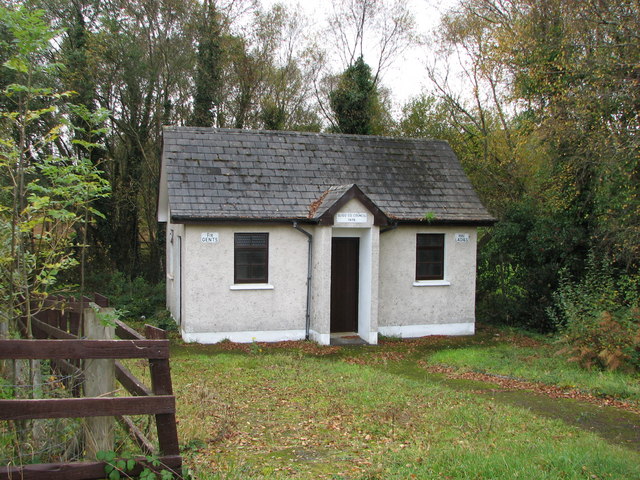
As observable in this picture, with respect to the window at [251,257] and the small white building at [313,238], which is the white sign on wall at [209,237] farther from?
the window at [251,257]

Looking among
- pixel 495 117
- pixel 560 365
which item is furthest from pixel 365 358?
pixel 495 117

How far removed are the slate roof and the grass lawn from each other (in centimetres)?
440

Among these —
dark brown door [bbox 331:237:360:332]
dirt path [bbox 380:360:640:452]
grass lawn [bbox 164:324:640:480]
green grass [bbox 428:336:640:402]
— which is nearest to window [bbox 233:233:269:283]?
dark brown door [bbox 331:237:360:332]

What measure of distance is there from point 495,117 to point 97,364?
26.5 meters

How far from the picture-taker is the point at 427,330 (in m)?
17.1

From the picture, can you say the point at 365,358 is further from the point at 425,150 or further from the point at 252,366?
the point at 425,150

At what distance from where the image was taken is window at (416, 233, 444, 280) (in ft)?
56.0

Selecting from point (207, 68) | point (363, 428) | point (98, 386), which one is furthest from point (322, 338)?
point (207, 68)

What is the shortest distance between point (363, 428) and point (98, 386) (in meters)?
3.75

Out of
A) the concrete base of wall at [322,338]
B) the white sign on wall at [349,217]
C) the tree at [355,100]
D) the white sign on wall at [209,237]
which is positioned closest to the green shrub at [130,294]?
the white sign on wall at [209,237]

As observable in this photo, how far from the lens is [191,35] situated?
23969mm

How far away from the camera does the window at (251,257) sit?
15570 mm

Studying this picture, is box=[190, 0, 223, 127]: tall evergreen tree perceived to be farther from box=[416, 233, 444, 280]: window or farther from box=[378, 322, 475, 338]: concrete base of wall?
box=[378, 322, 475, 338]: concrete base of wall

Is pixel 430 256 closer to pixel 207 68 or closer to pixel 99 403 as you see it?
pixel 207 68
